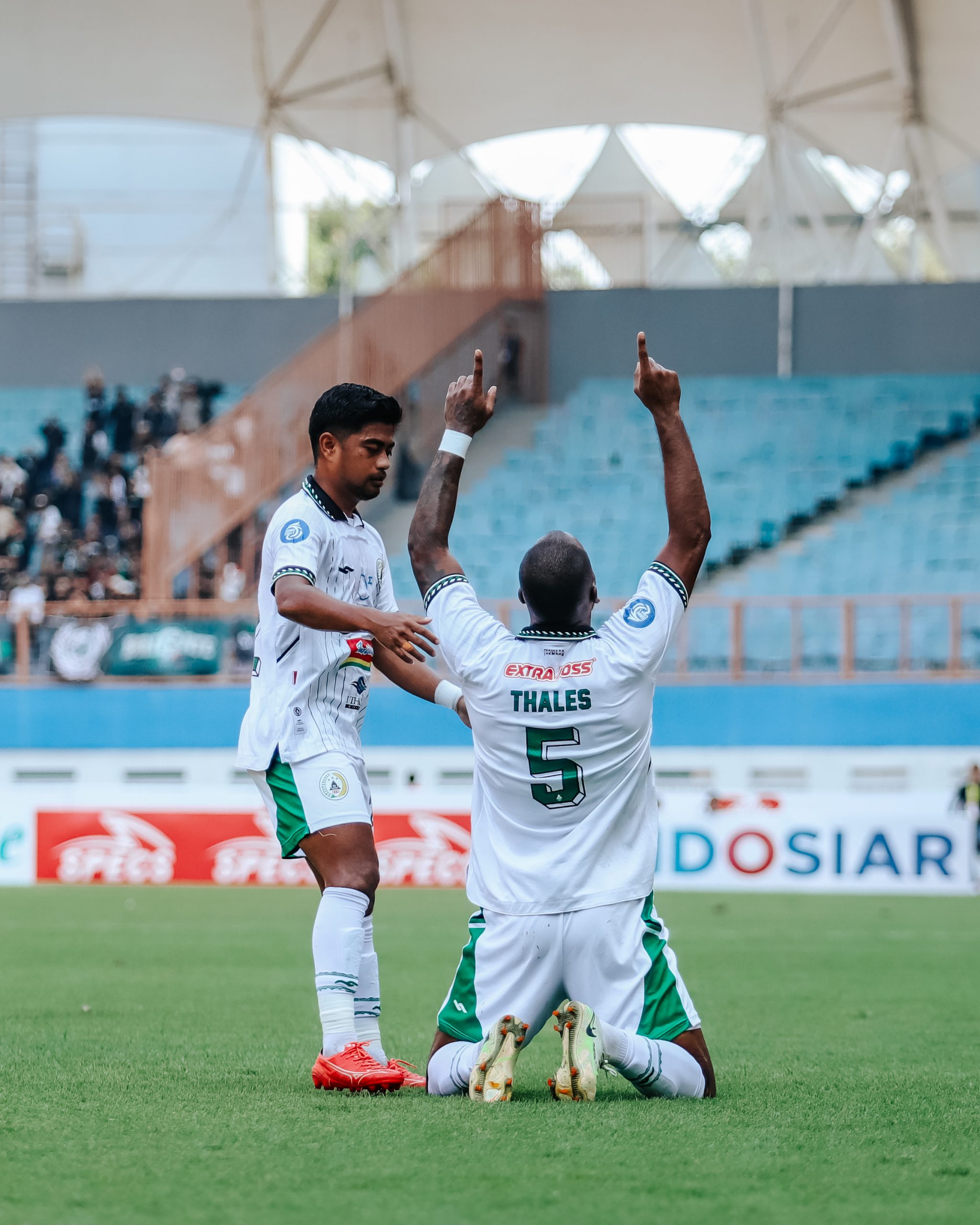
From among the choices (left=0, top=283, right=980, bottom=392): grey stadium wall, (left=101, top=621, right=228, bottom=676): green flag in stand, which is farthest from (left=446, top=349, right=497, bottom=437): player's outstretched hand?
(left=0, top=283, right=980, bottom=392): grey stadium wall

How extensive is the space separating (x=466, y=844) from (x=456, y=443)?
1270 centimetres

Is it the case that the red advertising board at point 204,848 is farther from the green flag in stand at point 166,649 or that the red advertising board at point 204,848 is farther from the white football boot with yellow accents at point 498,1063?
the white football boot with yellow accents at point 498,1063

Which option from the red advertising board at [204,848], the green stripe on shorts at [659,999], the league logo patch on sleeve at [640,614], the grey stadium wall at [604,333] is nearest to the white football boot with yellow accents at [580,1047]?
the green stripe on shorts at [659,999]

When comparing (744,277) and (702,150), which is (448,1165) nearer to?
(744,277)

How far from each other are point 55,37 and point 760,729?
18.1m

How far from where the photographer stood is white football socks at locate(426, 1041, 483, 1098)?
15.8ft

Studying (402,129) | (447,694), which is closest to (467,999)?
(447,694)

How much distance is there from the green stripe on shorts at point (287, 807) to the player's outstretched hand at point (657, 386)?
160 centimetres

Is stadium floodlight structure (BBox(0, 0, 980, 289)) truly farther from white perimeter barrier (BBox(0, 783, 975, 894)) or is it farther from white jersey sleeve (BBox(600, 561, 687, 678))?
white jersey sleeve (BBox(600, 561, 687, 678))

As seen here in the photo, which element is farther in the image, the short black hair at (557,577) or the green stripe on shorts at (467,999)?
the green stripe on shorts at (467,999)

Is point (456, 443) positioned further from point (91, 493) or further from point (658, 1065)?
point (91, 493)

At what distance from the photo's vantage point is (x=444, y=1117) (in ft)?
14.4

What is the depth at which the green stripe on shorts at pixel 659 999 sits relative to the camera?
480 centimetres

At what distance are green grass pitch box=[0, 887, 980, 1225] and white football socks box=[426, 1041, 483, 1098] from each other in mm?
83
